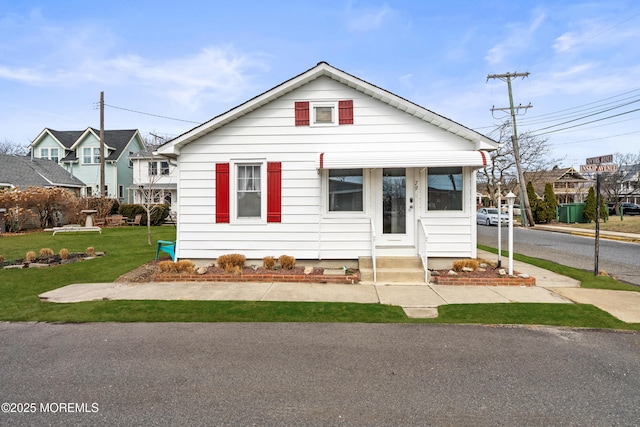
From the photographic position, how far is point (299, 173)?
871 centimetres

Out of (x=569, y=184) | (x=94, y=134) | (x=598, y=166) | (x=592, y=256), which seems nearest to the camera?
(x=598, y=166)

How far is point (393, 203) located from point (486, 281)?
2670 millimetres

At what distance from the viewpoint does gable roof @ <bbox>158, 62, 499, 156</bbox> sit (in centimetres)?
834

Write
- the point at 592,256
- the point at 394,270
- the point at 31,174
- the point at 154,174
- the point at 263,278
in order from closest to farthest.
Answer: the point at 263,278
the point at 394,270
the point at 592,256
the point at 31,174
the point at 154,174

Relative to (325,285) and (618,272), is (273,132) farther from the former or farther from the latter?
(618,272)

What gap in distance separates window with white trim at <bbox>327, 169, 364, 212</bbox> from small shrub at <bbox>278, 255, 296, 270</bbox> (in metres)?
1.56

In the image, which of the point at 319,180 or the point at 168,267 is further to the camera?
the point at 319,180

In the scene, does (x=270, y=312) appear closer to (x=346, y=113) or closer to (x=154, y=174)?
(x=346, y=113)

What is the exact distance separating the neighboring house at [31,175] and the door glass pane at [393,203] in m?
23.5

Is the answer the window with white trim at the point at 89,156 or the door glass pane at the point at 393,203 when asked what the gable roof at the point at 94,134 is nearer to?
the window with white trim at the point at 89,156

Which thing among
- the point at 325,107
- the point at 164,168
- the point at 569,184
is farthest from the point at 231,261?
the point at 569,184

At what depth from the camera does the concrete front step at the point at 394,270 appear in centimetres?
757

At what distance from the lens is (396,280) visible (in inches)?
299

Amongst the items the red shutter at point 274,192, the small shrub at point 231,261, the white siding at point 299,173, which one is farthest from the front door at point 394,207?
the small shrub at point 231,261
